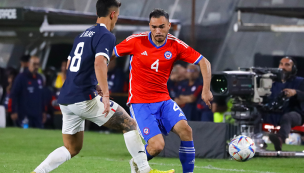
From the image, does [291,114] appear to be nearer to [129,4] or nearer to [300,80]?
[300,80]

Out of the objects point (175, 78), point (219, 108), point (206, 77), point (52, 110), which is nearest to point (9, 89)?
point (52, 110)

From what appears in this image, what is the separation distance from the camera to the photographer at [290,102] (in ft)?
29.7

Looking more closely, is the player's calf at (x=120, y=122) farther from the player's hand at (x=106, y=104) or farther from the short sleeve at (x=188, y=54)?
the short sleeve at (x=188, y=54)

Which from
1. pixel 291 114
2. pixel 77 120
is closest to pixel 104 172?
pixel 77 120

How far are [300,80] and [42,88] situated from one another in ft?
24.2

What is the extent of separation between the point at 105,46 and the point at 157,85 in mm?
1100

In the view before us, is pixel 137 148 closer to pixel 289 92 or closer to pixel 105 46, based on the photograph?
pixel 105 46

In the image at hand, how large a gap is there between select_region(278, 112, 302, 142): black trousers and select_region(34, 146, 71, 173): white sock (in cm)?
504

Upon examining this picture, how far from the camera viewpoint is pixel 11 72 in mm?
15992

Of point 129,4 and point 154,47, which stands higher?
point 129,4

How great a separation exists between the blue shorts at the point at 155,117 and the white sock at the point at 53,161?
91 cm

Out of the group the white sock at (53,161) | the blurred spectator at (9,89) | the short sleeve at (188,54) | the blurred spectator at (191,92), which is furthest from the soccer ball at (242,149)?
the blurred spectator at (9,89)

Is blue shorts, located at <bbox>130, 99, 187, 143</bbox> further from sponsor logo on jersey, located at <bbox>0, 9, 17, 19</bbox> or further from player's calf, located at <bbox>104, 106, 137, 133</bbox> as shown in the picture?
sponsor logo on jersey, located at <bbox>0, 9, 17, 19</bbox>

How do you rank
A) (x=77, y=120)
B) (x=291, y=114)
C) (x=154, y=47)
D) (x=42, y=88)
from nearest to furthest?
(x=77, y=120) < (x=154, y=47) < (x=291, y=114) < (x=42, y=88)
